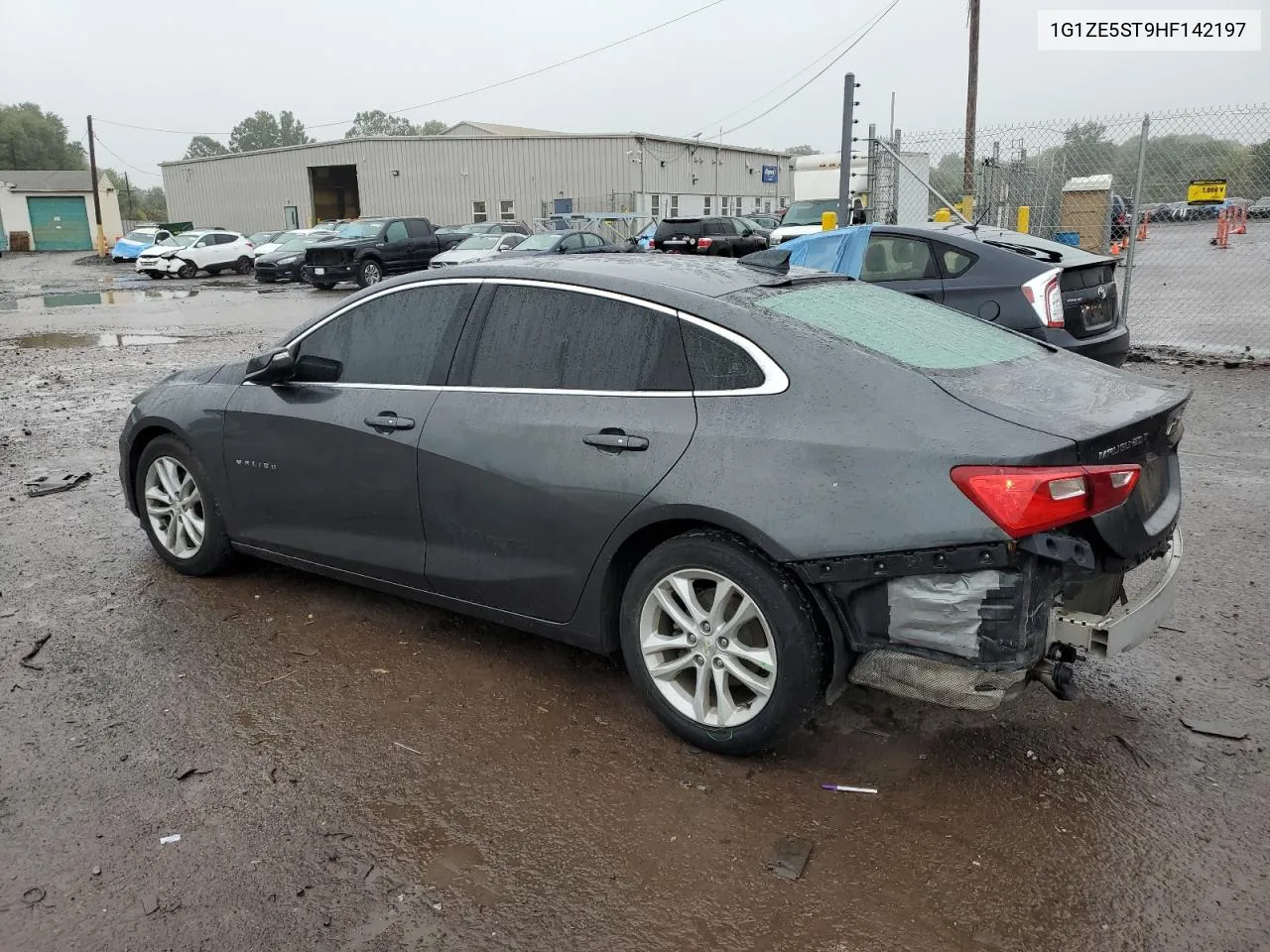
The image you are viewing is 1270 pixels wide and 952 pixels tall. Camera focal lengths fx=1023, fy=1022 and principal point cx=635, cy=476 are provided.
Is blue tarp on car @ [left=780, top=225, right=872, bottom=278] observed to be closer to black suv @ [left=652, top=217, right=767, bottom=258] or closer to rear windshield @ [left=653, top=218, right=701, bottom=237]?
black suv @ [left=652, top=217, right=767, bottom=258]

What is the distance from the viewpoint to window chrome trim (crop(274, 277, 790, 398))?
3.25 meters

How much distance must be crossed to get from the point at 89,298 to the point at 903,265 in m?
23.7

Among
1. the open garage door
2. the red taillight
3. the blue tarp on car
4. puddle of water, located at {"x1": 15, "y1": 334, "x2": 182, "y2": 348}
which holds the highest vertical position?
the open garage door

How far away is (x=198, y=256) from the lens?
34.0 metres

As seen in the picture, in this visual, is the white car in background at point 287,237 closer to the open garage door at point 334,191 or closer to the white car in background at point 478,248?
the white car in background at point 478,248

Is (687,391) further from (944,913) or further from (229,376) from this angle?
(229,376)

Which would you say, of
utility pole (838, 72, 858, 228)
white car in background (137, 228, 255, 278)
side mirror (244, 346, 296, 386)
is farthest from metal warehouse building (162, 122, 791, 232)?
side mirror (244, 346, 296, 386)

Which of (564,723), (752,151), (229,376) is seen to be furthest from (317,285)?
(752,151)

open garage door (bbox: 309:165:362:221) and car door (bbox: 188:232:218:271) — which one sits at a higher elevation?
open garage door (bbox: 309:165:362:221)

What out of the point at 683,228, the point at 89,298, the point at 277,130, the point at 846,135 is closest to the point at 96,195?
the point at 89,298

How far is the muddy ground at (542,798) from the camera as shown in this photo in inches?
104

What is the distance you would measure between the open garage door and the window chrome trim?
51.8 metres

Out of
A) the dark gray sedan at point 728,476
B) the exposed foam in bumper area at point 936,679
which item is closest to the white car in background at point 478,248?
the dark gray sedan at point 728,476

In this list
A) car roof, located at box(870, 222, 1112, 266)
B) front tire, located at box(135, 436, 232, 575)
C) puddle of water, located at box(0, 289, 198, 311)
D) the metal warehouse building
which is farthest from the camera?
the metal warehouse building
